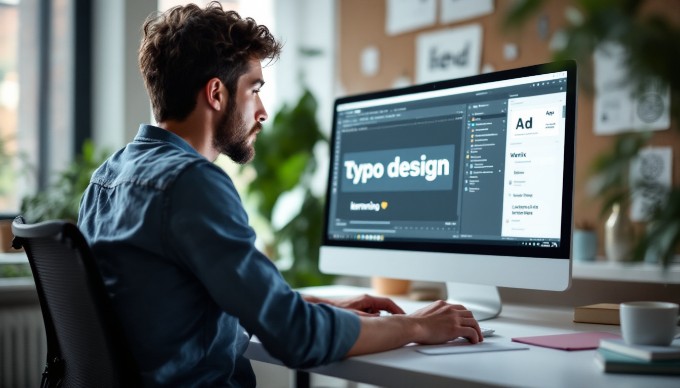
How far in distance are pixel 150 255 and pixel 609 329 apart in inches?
35.2

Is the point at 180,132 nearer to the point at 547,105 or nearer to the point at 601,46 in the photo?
the point at 547,105

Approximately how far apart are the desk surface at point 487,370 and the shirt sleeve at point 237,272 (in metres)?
0.07

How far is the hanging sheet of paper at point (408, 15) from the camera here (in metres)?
3.35

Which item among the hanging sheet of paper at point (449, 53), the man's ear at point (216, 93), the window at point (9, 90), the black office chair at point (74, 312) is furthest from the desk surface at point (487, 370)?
the window at point (9, 90)

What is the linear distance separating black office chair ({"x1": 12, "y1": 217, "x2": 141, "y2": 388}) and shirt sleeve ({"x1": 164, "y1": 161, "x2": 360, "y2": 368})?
0.13 metres

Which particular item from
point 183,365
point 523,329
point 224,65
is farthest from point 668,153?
point 183,365

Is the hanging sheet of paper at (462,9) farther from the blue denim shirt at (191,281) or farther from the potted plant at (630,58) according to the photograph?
the potted plant at (630,58)

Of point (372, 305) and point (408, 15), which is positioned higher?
point (408, 15)

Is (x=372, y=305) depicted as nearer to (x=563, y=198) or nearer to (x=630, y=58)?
(x=563, y=198)

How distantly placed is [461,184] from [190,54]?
1.98ft

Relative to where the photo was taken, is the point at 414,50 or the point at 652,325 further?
the point at 414,50

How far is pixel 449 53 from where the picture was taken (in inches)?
128

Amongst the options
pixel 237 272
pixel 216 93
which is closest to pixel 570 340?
pixel 237 272

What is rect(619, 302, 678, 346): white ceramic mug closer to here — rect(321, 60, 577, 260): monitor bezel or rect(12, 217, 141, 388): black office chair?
rect(321, 60, 577, 260): monitor bezel
